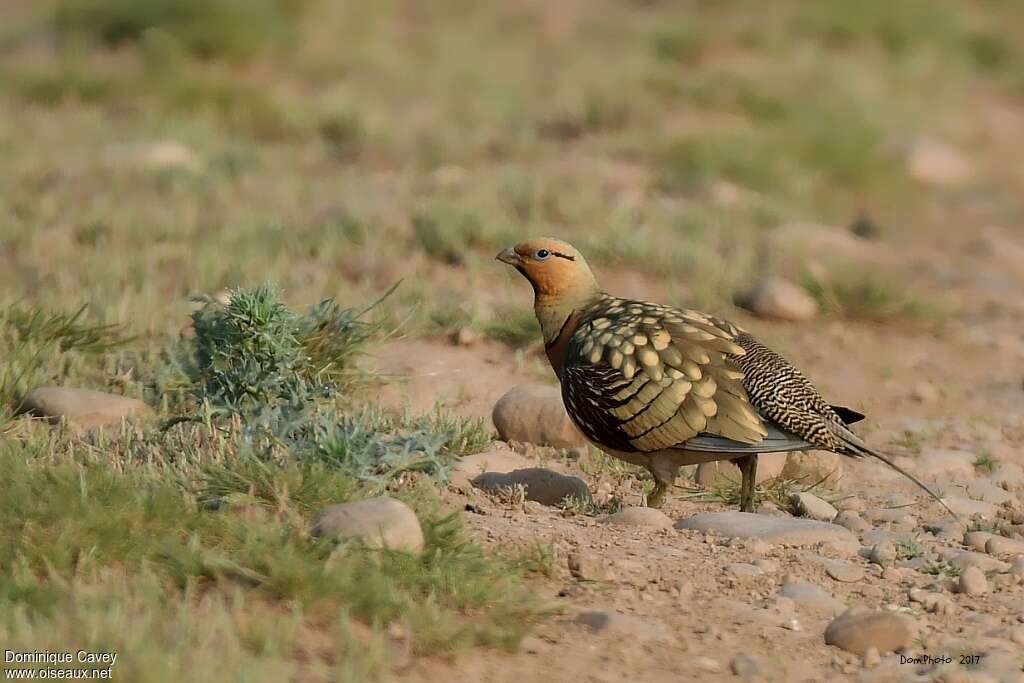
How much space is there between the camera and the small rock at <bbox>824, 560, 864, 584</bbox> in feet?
16.2

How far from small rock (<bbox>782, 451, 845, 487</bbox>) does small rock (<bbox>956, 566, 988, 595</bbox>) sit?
4.34 feet

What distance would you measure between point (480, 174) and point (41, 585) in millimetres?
7044

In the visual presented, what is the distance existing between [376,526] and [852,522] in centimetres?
196

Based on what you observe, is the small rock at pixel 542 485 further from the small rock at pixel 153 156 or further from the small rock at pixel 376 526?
the small rock at pixel 153 156

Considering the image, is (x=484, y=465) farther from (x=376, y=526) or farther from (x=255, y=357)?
(x=376, y=526)

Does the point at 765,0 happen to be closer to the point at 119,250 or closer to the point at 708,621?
the point at 119,250

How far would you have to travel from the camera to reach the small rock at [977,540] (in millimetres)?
5352

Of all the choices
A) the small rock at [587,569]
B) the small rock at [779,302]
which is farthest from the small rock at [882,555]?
the small rock at [779,302]

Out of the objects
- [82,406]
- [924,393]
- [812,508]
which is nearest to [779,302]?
[924,393]

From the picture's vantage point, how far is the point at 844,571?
4.96 meters

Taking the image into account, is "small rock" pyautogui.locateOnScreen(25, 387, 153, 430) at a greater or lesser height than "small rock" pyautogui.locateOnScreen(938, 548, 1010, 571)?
lesser

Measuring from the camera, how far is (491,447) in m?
6.24

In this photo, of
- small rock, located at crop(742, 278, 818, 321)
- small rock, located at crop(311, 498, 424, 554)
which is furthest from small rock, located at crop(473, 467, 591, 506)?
small rock, located at crop(742, 278, 818, 321)

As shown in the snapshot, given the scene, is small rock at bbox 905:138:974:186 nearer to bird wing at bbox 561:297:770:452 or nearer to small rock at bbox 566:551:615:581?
bird wing at bbox 561:297:770:452
